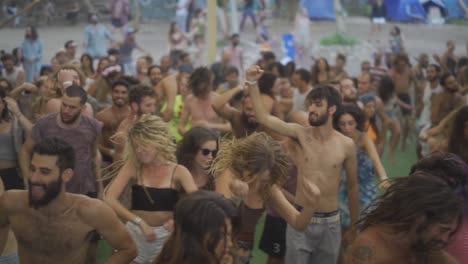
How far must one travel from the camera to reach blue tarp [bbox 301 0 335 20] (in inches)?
1157

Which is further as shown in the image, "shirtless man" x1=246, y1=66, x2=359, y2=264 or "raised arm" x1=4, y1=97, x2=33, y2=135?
"raised arm" x1=4, y1=97, x2=33, y2=135

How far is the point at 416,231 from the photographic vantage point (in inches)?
163

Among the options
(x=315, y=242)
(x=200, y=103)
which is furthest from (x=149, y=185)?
(x=200, y=103)

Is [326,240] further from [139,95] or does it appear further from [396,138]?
[396,138]

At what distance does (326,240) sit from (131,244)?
2100 mm

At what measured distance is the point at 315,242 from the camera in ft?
22.0

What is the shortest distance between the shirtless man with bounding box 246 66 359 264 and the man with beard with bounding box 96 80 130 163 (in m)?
2.12

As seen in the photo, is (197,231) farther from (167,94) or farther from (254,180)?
(167,94)

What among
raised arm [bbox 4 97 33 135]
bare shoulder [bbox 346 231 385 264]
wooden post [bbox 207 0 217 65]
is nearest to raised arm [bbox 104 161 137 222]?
raised arm [bbox 4 97 33 135]

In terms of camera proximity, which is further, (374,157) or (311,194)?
(374,157)

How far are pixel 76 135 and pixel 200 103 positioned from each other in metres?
2.51

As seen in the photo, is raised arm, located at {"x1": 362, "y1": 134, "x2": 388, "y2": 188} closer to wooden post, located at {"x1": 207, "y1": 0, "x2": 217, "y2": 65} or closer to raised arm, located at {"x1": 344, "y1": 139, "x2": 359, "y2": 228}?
raised arm, located at {"x1": 344, "y1": 139, "x2": 359, "y2": 228}

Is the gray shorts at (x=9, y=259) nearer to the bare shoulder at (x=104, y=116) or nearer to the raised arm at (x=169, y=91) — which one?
the bare shoulder at (x=104, y=116)

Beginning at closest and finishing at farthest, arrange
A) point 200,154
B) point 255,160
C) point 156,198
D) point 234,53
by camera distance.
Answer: point 255,160 → point 156,198 → point 200,154 → point 234,53
